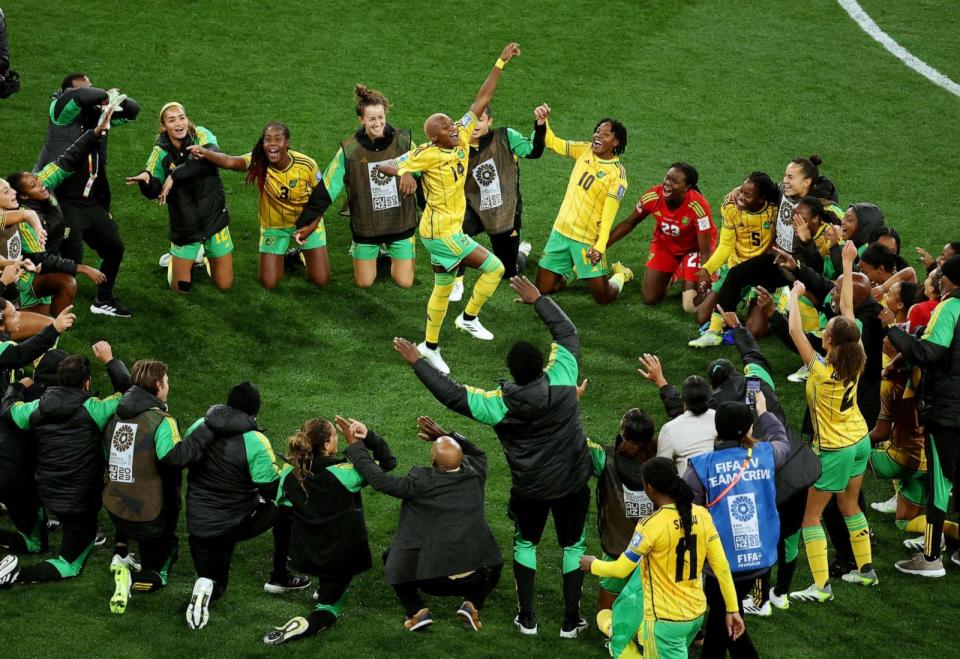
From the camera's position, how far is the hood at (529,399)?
7.05 metres

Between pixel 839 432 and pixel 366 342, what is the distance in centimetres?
462

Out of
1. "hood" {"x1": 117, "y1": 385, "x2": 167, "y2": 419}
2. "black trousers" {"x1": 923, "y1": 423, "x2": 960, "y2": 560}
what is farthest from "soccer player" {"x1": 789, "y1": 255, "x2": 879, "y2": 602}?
"hood" {"x1": 117, "y1": 385, "x2": 167, "y2": 419}

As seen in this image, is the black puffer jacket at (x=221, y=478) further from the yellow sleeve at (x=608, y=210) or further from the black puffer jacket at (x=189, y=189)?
the yellow sleeve at (x=608, y=210)

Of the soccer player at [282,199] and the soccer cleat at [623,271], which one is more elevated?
the soccer player at [282,199]

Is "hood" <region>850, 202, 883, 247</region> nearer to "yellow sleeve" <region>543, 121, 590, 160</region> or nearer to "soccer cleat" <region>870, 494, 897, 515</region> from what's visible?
"soccer cleat" <region>870, 494, 897, 515</region>

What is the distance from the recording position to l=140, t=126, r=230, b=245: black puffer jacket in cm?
1095

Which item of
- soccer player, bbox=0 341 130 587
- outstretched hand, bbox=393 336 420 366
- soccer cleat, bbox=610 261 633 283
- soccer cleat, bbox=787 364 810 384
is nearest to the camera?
outstretched hand, bbox=393 336 420 366

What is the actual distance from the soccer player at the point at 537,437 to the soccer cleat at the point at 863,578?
5.79 ft

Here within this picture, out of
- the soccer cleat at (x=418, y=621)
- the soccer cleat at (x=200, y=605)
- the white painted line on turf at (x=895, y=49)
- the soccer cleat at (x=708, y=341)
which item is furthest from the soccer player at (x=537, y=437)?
the white painted line on turf at (x=895, y=49)

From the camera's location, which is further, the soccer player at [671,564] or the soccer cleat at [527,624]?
the soccer cleat at [527,624]

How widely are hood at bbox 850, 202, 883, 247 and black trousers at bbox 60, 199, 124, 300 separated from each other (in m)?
5.96

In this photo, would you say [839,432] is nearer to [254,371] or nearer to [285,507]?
[285,507]

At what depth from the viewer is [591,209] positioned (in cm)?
1115

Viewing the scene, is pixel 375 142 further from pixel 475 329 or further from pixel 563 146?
pixel 475 329
